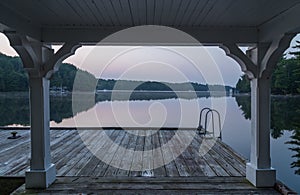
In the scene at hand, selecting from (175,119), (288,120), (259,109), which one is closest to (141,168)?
(259,109)

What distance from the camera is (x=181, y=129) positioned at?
314 inches

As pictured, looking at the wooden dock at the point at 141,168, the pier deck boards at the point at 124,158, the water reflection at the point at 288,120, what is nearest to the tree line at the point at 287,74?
the water reflection at the point at 288,120

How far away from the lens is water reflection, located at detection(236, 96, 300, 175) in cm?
1035

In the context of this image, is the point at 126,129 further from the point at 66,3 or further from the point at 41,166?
the point at 66,3

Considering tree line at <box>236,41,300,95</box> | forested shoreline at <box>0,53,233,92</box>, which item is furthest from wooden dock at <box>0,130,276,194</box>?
tree line at <box>236,41,300,95</box>

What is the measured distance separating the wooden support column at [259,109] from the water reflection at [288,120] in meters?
4.53

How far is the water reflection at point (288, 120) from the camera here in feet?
34.0

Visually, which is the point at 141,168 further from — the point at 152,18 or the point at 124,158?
the point at 152,18

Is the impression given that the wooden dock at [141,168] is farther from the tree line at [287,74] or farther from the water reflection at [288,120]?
the tree line at [287,74]

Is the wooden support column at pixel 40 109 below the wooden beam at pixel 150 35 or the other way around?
below

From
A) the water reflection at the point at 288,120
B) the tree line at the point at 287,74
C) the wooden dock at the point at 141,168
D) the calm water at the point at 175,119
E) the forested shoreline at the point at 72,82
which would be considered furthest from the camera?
the tree line at the point at 287,74

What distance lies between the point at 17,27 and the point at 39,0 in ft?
1.81

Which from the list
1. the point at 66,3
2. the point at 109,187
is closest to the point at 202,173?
the point at 109,187

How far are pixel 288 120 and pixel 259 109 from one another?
12145mm
